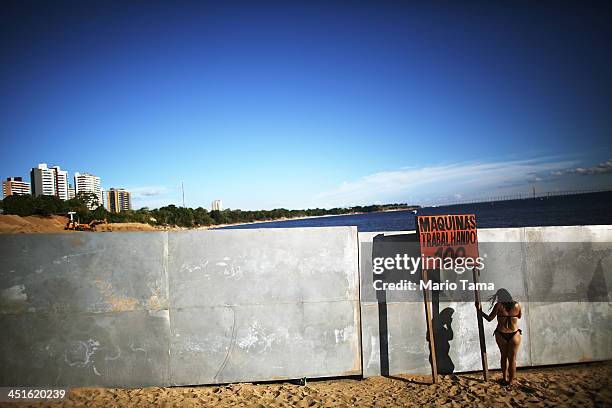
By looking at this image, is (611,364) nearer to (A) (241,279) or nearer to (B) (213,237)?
(A) (241,279)

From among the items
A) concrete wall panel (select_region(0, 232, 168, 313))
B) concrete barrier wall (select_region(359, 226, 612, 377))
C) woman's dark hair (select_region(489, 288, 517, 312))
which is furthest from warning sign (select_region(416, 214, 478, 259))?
concrete wall panel (select_region(0, 232, 168, 313))

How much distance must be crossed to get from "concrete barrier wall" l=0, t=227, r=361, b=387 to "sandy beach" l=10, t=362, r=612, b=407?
207 mm

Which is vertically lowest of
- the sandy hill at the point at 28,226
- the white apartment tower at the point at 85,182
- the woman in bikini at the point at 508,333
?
the woman in bikini at the point at 508,333

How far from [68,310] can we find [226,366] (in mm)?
2625

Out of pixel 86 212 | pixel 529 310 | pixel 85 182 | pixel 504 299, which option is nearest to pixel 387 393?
pixel 504 299

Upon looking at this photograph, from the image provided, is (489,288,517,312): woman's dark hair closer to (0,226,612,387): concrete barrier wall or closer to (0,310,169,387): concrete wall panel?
(0,226,612,387): concrete barrier wall

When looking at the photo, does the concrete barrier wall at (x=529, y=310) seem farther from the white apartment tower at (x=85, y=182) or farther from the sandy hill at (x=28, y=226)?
the white apartment tower at (x=85, y=182)

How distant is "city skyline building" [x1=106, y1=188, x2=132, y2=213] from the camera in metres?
146

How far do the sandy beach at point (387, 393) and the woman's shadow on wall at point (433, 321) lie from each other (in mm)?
244

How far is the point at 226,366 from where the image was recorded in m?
5.45

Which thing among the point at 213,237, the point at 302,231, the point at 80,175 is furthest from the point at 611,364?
the point at 80,175

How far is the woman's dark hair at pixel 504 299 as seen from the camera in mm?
5262

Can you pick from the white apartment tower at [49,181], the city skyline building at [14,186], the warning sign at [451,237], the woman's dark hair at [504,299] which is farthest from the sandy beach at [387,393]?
the city skyline building at [14,186]

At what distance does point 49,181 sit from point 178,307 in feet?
443
